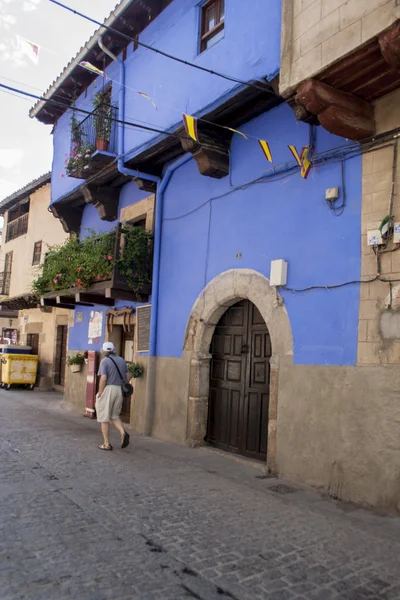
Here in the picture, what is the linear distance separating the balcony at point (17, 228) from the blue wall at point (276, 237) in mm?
12464

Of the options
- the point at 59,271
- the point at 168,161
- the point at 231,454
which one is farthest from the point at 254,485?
the point at 59,271

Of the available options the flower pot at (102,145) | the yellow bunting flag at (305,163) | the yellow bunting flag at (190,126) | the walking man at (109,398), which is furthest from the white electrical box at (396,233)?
the flower pot at (102,145)

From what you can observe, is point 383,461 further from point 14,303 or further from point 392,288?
point 14,303

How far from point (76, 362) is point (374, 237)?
842 cm

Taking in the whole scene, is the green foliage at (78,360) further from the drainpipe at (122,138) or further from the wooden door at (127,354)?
the drainpipe at (122,138)

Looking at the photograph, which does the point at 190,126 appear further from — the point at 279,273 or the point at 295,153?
the point at 279,273

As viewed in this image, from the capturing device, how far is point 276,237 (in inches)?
261

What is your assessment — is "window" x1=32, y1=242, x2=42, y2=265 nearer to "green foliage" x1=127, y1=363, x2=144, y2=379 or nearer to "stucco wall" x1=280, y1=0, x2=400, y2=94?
"green foliage" x1=127, y1=363, x2=144, y2=379

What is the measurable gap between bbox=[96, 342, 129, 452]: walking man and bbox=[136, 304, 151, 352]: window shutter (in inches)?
67.2

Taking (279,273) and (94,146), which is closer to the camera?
(279,273)

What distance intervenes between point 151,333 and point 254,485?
393 cm

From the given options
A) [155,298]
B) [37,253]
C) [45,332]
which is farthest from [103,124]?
[37,253]

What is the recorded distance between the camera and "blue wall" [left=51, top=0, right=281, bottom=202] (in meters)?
6.32

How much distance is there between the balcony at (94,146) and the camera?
989 cm
